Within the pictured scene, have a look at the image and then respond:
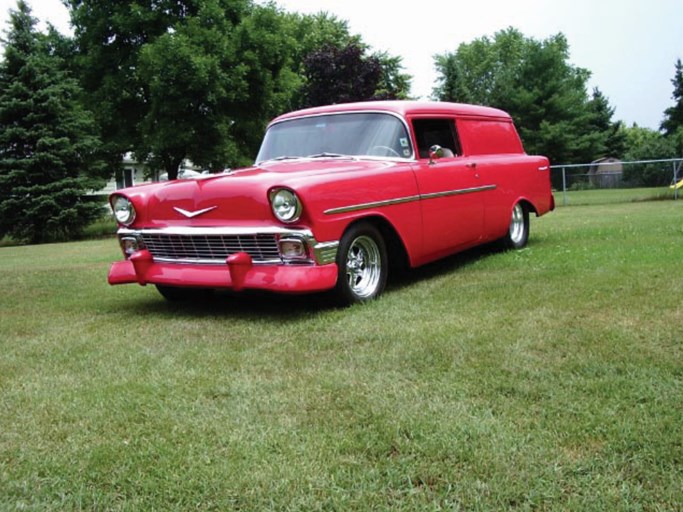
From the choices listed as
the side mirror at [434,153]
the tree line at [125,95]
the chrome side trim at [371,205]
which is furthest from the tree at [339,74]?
the chrome side trim at [371,205]

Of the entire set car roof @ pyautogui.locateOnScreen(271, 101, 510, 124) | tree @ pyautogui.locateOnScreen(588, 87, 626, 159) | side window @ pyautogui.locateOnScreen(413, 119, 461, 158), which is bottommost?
side window @ pyautogui.locateOnScreen(413, 119, 461, 158)

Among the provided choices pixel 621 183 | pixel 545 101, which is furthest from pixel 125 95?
pixel 545 101

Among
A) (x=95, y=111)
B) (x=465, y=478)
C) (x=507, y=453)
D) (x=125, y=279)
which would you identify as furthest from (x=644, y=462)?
(x=95, y=111)

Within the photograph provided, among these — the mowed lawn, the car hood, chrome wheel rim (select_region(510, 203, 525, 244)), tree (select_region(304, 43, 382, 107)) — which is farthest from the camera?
tree (select_region(304, 43, 382, 107))

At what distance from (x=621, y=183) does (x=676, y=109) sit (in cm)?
4191

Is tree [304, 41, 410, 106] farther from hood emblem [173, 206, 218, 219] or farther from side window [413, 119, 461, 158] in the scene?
Answer: hood emblem [173, 206, 218, 219]

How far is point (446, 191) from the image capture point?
630 cm

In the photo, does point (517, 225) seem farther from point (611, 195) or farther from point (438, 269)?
point (611, 195)

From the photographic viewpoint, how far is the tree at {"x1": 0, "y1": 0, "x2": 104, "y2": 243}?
66.8 feet

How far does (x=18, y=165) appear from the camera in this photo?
2050cm

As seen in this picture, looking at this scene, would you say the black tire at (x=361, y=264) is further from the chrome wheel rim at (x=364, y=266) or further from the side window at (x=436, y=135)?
the side window at (x=436, y=135)

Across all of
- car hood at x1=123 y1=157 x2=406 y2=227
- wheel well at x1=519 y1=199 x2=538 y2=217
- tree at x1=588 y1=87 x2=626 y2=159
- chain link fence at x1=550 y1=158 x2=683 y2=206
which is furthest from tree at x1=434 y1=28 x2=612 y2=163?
car hood at x1=123 y1=157 x2=406 y2=227

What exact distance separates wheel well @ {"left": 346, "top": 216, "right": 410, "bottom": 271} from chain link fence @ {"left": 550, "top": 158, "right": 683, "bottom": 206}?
15.8m

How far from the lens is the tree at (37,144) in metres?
20.4
